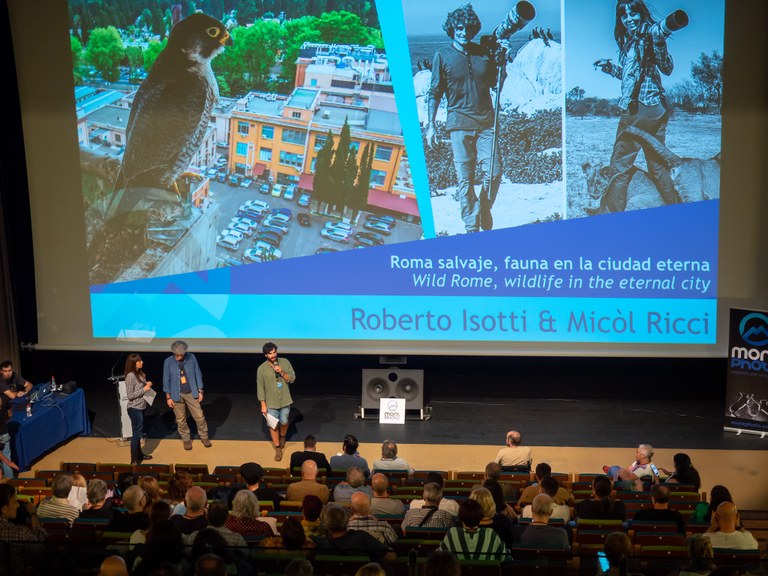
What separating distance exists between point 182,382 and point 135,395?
1.90 ft

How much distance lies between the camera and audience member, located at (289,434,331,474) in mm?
8172

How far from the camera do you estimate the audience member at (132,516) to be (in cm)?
584

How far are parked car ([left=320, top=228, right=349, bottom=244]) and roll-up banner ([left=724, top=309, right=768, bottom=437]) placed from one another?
4627 millimetres

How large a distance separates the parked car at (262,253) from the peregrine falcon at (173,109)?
1187 millimetres

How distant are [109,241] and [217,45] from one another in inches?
108

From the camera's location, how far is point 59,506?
6473mm

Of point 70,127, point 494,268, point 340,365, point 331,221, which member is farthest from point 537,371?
point 70,127

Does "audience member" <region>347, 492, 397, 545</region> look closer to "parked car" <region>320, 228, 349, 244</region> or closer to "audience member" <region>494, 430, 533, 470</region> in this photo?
"audience member" <region>494, 430, 533, 470</region>

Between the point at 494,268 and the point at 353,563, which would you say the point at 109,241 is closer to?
the point at 494,268

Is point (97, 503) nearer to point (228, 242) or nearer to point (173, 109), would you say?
point (228, 242)

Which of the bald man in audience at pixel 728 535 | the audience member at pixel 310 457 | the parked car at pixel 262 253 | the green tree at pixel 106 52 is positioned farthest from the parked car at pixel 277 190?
the bald man in audience at pixel 728 535

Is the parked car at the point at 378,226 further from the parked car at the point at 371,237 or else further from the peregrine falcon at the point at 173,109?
the peregrine falcon at the point at 173,109

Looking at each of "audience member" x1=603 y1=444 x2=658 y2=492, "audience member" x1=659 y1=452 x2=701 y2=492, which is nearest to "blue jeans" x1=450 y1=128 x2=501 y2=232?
"audience member" x1=603 y1=444 x2=658 y2=492

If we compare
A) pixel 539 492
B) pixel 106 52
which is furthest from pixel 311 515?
pixel 106 52
